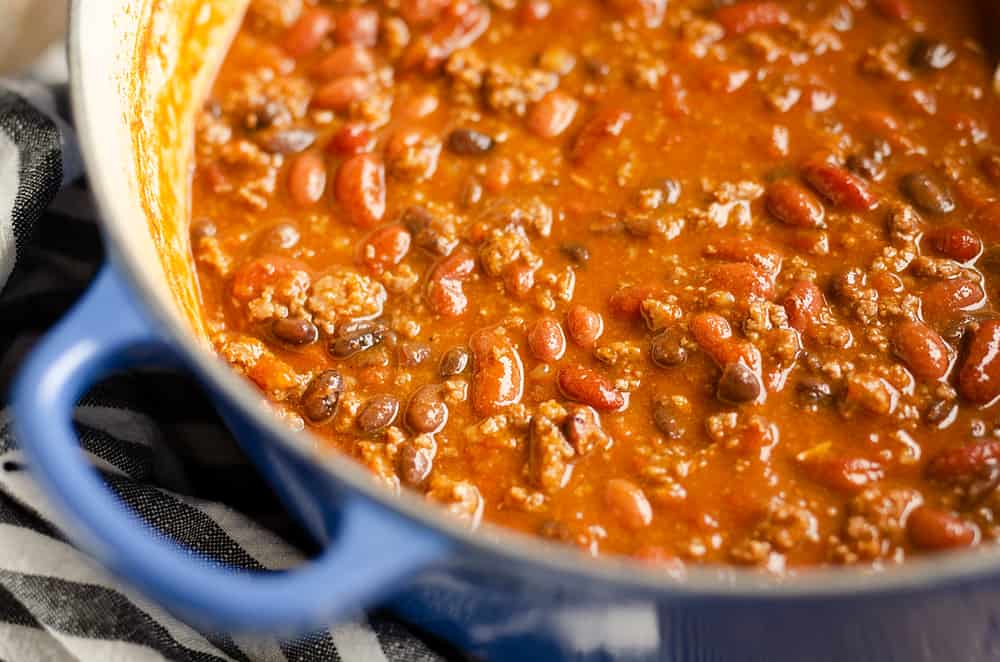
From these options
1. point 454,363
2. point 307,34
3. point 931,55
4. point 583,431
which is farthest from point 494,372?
point 931,55

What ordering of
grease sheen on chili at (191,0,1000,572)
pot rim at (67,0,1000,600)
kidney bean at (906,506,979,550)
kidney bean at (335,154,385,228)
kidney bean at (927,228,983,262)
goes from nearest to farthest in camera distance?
pot rim at (67,0,1000,600) → kidney bean at (906,506,979,550) → grease sheen on chili at (191,0,1000,572) → kidney bean at (927,228,983,262) → kidney bean at (335,154,385,228)

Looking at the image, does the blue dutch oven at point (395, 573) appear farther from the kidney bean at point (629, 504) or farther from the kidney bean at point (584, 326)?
the kidney bean at point (584, 326)

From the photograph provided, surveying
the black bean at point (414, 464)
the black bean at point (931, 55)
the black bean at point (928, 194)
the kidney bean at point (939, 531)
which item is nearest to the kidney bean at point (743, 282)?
the black bean at point (928, 194)

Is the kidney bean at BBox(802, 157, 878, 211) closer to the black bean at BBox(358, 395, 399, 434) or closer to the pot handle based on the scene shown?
the black bean at BBox(358, 395, 399, 434)

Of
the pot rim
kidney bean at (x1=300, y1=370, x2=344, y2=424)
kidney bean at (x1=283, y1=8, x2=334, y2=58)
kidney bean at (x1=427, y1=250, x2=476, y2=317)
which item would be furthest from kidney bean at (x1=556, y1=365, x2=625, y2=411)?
kidney bean at (x1=283, y1=8, x2=334, y2=58)

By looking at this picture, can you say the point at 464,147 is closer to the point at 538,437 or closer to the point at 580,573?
the point at 538,437

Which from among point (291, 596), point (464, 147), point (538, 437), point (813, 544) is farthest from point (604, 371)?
point (291, 596)
